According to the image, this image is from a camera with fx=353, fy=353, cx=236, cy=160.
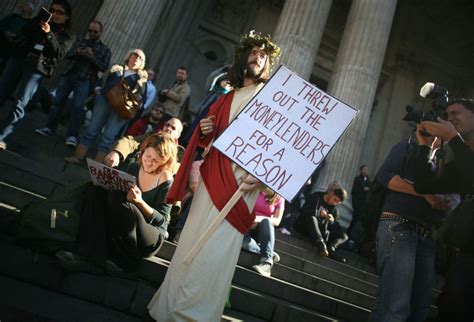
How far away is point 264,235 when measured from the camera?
3.98 meters

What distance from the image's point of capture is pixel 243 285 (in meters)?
3.53

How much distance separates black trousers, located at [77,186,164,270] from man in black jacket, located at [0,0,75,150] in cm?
220

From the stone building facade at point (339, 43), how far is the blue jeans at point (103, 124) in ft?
9.64

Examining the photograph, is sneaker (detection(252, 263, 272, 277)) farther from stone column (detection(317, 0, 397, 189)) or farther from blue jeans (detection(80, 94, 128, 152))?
stone column (detection(317, 0, 397, 189))

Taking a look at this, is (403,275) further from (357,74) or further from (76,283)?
(357,74)

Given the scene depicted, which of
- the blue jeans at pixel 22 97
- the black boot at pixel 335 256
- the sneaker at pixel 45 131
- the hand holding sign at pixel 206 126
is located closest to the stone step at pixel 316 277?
the black boot at pixel 335 256

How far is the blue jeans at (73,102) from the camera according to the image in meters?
4.86

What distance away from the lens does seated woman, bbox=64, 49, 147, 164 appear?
4605mm

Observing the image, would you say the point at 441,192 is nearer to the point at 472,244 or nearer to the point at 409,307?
the point at 472,244

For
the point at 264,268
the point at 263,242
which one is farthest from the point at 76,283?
the point at 263,242

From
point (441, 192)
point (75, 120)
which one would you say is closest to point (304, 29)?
A: point (75, 120)

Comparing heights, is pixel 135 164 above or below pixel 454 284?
above

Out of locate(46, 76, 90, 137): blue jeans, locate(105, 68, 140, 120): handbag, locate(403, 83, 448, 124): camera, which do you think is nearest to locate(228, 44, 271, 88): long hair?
locate(403, 83, 448, 124): camera

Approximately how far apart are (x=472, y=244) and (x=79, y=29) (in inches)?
450
